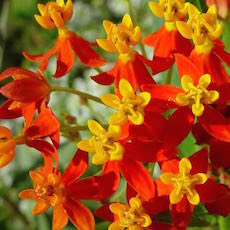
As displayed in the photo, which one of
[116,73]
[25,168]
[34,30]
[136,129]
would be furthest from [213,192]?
[34,30]

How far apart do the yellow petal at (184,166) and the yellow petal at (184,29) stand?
253mm

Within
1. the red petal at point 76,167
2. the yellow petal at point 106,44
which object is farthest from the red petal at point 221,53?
the red petal at point 76,167

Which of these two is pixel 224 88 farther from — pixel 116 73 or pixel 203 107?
pixel 116 73

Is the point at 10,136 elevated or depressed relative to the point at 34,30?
elevated

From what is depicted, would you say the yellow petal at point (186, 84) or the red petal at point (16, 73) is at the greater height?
the yellow petal at point (186, 84)

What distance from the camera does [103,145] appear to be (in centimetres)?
109

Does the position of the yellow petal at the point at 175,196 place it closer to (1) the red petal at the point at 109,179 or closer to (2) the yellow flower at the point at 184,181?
(2) the yellow flower at the point at 184,181

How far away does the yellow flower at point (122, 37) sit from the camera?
47.6 inches

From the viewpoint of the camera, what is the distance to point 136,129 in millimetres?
1077

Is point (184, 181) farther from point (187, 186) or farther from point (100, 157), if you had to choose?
point (100, 157)

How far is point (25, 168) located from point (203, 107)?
3.93ft

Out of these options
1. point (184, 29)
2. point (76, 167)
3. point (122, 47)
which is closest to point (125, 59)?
point (122, 47)

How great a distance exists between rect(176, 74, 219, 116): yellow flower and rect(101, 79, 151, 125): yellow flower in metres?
0.06

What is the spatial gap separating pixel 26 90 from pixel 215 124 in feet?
1.16
